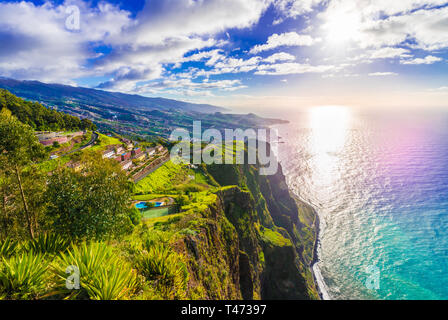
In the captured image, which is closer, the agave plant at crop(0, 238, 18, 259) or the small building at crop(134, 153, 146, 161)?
the agave plant at crop(0, 238, 18, 259)

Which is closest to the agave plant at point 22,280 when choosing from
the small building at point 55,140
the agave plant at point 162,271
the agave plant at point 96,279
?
the agave plant at point 96,279

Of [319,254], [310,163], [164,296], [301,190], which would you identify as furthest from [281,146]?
[164,296]

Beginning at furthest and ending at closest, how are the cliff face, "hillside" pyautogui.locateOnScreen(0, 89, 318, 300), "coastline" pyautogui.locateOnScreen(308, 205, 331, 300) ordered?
"coastline" pyautogui.locateOnScreen(308, 205, 331, 300) → the cliff face → "hillside" pyautogui.locateOnScreen(0, 89, 318, 300)

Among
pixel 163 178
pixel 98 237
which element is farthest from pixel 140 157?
pixel 98 237

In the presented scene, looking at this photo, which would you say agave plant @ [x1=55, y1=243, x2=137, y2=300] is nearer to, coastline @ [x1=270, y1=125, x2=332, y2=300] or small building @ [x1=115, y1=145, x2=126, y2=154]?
coastline @ [x1=270, y1=125, x2=332, y2=300]

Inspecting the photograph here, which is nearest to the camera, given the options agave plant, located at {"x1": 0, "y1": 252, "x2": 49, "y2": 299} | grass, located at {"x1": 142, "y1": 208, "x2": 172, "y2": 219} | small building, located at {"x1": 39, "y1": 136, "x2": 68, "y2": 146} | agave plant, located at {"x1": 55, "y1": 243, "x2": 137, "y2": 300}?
agave plant, located at {"x1": 0, "y1": 252, "x2": 49, "y2": 299}

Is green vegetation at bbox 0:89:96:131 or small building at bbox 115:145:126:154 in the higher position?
green vegetation at bbox 0:89:96:131

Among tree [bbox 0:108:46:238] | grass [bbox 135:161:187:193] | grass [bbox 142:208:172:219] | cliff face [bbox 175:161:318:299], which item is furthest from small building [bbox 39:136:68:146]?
tree [bbox 0:108:46:238]
